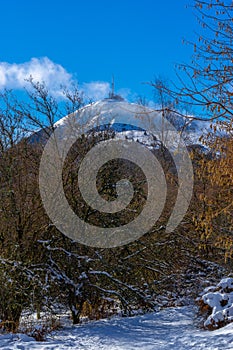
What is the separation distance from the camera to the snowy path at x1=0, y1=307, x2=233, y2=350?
4906 mm

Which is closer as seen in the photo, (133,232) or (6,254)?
(6,254)

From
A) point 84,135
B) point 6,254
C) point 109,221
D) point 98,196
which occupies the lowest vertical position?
point 6,254

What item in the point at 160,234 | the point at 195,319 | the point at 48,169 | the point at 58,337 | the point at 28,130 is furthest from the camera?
the point at 160,234

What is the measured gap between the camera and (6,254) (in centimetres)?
659

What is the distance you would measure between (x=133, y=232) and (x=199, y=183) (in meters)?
3.03

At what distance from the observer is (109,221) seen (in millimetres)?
7938

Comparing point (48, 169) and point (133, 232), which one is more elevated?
point (48, 169)

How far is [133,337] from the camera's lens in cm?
561

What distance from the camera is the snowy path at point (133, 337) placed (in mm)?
4906

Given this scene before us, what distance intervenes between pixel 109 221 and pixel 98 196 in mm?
634

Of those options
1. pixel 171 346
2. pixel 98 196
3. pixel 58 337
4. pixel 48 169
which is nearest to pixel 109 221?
pixel 98 196

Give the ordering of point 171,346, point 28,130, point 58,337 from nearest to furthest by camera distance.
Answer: point 171,346 → point 58,337 → point 28,130

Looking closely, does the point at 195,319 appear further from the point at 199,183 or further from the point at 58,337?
the point at 199,183

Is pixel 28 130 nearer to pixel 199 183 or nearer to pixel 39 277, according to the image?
pixel 39 277
